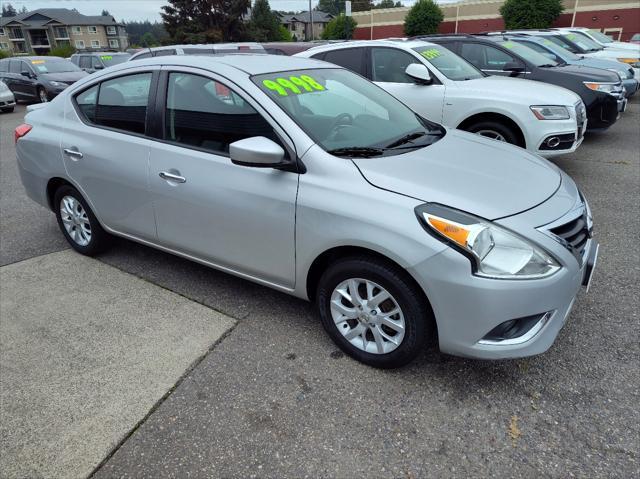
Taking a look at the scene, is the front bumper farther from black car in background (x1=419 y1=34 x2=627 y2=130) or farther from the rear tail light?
black car in background (x1=419 y1=34 x2=627 y2=130)

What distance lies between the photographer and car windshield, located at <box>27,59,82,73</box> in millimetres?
15641

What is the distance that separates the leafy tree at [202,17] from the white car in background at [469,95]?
4609cm

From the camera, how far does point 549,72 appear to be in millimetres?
7426

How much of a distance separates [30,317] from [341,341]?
227 cm

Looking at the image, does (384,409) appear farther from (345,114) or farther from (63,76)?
(63,76)

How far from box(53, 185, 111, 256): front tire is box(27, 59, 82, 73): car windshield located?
14.3 m

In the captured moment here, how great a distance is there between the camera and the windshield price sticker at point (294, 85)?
2959 millimetres

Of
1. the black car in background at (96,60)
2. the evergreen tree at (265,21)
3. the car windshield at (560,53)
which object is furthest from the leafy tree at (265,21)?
the car windshield at (560,53)

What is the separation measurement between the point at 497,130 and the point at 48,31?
95.3 m

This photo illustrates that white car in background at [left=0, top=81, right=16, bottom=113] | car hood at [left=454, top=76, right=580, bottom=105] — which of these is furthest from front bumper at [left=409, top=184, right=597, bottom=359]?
white car in background at [left=0, top=81, right=16, bottom=113]

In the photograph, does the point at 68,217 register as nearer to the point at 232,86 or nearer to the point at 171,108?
the point at 171,108

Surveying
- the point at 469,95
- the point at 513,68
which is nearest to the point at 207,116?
the point at 469,95

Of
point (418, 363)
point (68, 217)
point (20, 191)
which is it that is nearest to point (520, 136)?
point (418, 363)

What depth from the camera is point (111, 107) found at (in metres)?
3.67
